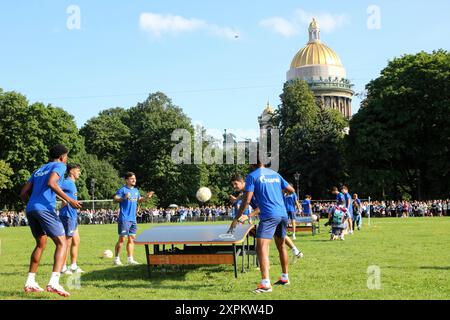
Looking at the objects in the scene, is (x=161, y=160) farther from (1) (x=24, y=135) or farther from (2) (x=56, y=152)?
(2) (x=56, y=152)

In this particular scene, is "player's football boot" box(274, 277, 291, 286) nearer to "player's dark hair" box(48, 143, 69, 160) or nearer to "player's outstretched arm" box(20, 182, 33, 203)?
"player's dark hair" box(48, 143, 69, 160)

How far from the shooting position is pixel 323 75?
119 meters

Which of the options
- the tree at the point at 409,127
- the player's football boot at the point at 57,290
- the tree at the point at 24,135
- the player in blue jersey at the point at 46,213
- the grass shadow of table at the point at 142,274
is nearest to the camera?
the player's football boot at the point at 57,290

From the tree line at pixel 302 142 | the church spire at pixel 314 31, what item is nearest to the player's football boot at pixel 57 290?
the tree line at pixel 302 142

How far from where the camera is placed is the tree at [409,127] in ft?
180

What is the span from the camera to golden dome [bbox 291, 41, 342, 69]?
121 meters

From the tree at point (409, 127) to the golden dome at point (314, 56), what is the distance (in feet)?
206

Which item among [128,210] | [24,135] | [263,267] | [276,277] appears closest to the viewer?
[263,267]

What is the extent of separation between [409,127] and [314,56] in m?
68.4

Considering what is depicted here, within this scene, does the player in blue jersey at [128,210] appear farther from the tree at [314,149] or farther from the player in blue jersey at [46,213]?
the tree at [314,149]

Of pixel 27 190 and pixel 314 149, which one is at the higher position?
pixel 314 149

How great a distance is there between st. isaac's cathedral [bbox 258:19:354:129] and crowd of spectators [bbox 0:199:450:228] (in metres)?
59.0

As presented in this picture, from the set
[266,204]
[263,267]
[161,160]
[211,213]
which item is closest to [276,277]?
[263,267]
